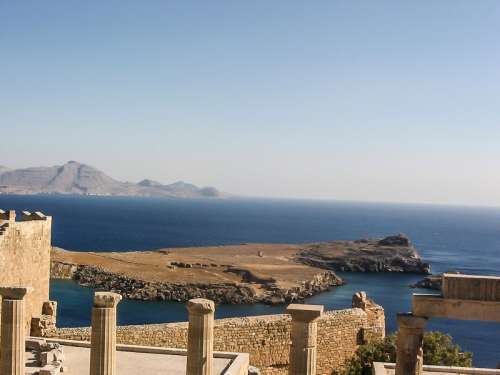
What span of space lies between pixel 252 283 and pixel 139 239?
60744 millimetres

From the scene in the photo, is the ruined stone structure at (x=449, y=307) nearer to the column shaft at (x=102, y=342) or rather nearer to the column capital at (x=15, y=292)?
the column shaft at (x=102, y=342)

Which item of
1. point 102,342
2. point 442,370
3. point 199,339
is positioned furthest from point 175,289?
point 199,339

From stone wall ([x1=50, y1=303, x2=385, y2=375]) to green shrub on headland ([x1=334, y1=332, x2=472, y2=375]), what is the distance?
0.71m

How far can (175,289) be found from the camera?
171 feet

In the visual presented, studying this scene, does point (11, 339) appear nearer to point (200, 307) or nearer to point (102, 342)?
point (102, 342)

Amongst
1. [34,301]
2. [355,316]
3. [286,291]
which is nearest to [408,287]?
[286,291]

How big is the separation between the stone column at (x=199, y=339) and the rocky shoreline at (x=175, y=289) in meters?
40.3

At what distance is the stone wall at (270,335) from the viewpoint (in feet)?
55.5

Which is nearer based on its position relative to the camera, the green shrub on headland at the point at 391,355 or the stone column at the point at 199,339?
the stone column at the point at 199,339

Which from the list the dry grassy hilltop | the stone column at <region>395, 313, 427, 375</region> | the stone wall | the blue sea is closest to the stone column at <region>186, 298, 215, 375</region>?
the stone column at <region>395, 313, 427, 375</region>

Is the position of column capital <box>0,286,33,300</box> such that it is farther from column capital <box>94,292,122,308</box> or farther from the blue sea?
the blue sea

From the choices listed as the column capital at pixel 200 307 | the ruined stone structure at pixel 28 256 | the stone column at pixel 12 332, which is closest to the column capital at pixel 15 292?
the stone column at pixel 12 332

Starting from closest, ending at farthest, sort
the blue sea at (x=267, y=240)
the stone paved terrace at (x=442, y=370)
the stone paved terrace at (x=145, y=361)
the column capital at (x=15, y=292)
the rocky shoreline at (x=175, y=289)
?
the column capital at (x=15, y=292)
the stone paved terrace at (x=145, y=361)
the stone paved terrace at (x=442, y=370)
the blue sea at (x=267, y=240)
the rocky shoreline at (x=175, y=289)

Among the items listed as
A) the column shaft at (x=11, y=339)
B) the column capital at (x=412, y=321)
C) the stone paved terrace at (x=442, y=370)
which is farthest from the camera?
the stone paved terrace at (x=442, y=370)
